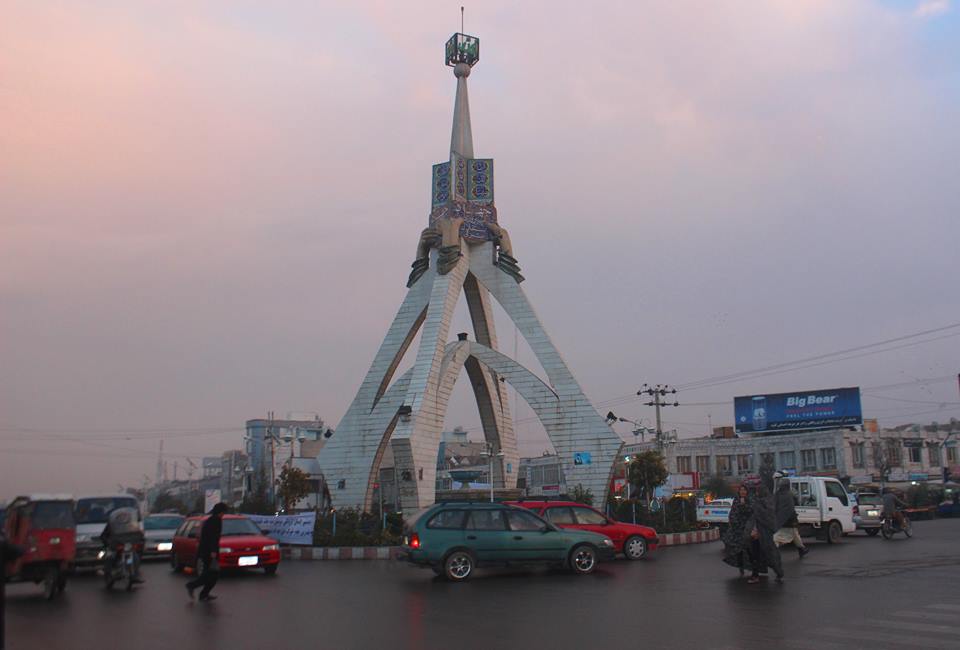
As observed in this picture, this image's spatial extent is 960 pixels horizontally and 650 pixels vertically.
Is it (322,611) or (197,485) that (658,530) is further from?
(197,485)

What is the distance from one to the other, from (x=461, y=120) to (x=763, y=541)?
1025 inches

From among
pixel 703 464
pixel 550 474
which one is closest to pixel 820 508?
pixel 550 474

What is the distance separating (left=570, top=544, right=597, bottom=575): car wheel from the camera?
51.6 feet

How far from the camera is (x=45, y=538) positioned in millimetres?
13484

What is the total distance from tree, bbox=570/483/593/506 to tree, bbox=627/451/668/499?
5.22m

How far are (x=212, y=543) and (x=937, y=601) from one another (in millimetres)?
10200

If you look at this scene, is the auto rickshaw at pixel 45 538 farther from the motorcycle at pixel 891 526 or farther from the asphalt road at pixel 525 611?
the motorcycle at pixel 891 526

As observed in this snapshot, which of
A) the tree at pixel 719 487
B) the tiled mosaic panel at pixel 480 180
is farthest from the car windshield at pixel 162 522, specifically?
the tree at pixel 719 487

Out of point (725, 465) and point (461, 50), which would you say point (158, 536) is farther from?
point (725, 465)

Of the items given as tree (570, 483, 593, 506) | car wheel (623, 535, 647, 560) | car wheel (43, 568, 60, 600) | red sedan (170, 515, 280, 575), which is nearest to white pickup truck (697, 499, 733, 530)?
tree (570, 483, 593, 506)

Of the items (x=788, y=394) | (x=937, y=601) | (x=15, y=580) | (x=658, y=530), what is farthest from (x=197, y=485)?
(x=937, y=601)

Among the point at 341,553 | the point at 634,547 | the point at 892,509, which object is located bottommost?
the point at 341,553

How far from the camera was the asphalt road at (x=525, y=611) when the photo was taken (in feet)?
29.5

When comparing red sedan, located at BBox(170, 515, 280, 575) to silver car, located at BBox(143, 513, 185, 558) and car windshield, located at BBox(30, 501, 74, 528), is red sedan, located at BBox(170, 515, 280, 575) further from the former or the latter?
silver car, located at BBox(143, 513, 185, 558)
